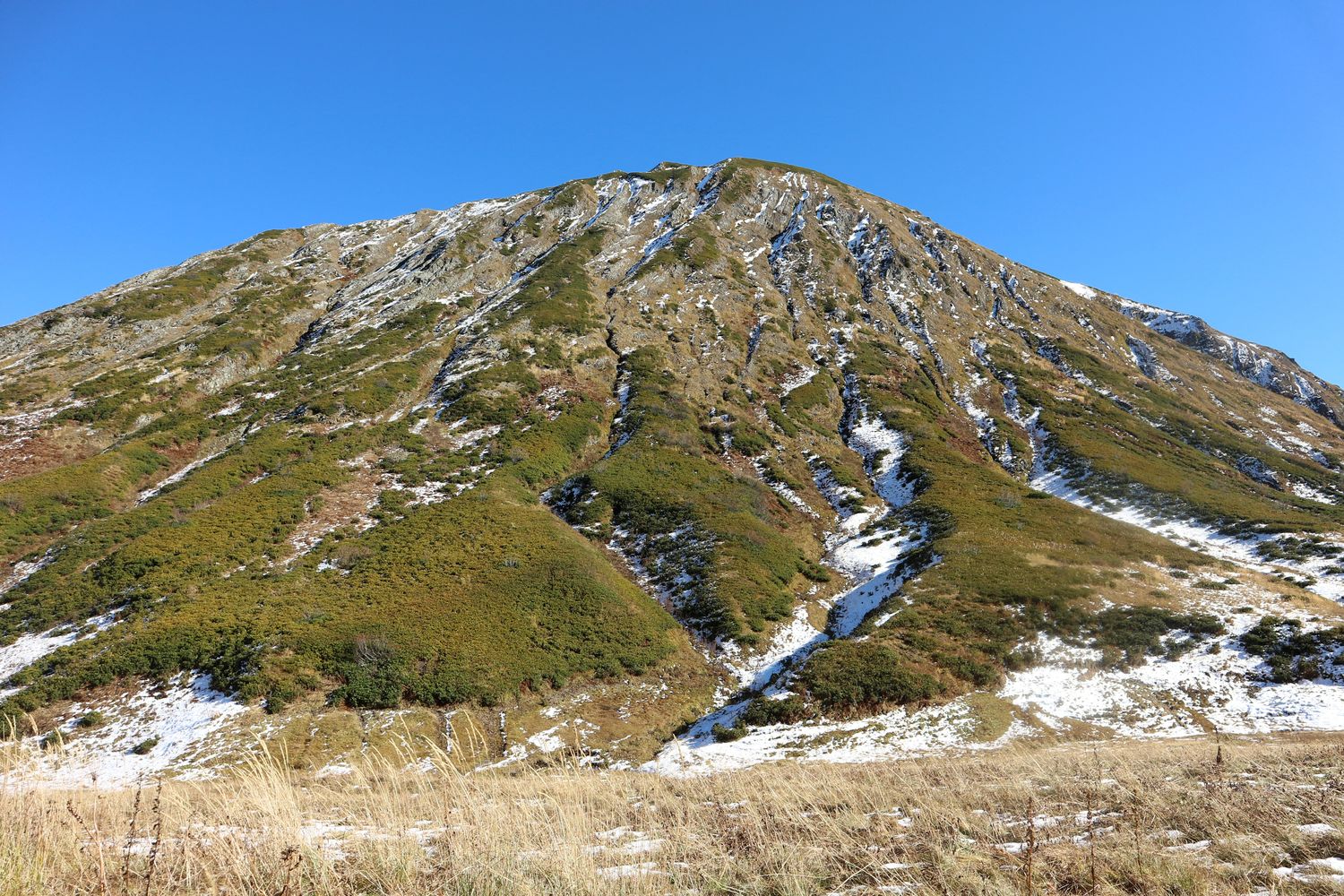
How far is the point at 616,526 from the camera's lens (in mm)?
44344

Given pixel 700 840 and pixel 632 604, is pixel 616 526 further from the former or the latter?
pixel 700 840

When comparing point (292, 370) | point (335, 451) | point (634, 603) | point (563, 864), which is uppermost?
point (292, 370)

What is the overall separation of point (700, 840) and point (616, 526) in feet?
126

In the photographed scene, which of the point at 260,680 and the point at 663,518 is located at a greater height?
the point at 663,518

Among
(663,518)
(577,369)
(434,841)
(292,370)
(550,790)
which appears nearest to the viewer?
(434,841)

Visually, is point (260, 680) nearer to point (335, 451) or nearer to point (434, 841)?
point (434, 841)

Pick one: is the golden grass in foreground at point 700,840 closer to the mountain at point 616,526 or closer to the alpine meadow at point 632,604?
the alpine meadow at point 632,604

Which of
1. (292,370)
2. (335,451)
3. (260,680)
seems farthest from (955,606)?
(292,370)

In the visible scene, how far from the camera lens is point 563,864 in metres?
4.92

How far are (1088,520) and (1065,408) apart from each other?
39.3 meters

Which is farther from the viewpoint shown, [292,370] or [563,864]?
[292,370]

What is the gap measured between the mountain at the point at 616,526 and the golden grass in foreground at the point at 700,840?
127 cm

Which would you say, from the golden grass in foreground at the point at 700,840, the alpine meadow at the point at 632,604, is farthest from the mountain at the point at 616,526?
the golden grass in foreground at the point at 700,840

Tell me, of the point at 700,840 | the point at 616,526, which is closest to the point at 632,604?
the point at 616,526
